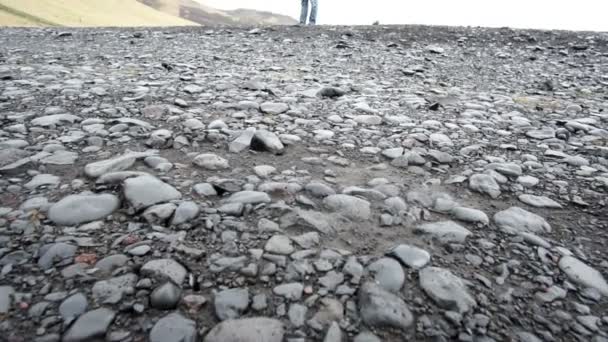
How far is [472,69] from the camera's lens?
7023 mm

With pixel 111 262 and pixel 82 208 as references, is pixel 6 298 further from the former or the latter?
pixel 82 208

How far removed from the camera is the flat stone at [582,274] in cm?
164

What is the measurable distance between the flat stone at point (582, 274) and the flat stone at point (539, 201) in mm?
576

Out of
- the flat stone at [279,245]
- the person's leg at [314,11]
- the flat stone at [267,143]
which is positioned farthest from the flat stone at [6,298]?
the person's leg at [314,11]

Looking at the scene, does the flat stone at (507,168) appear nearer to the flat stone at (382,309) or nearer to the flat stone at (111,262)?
the flat stone at (382,309)

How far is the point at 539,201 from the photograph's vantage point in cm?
234

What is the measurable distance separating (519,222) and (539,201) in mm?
411

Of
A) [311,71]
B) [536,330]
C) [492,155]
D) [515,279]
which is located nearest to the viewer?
[536,330]

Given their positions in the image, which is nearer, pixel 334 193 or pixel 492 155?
pixel 334 193

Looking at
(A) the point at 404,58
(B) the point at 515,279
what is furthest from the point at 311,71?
(B) the point at 515,279

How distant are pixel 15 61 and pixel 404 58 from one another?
292 inches

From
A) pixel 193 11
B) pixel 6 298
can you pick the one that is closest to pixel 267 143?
pixel 6 298

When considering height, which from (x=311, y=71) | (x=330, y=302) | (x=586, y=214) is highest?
(x=311, y=71)

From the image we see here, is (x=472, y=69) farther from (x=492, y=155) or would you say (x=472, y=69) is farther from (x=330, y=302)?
(x=330, y=302)
